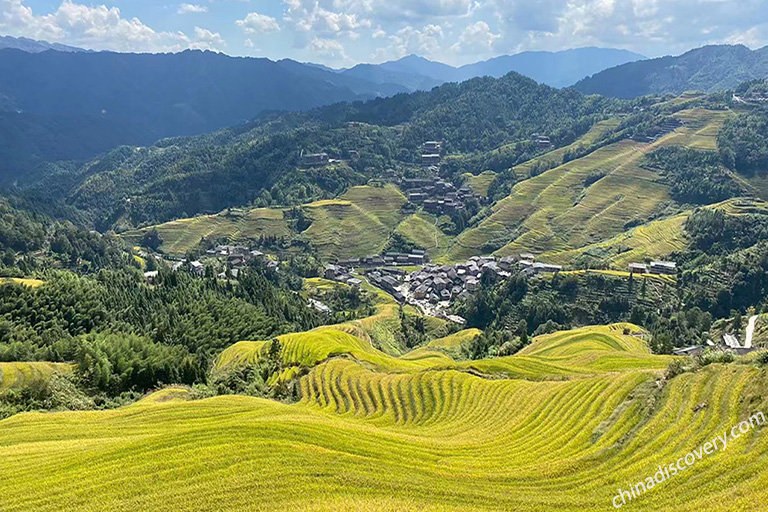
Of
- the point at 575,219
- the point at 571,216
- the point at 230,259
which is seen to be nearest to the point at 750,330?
the point at 575,219

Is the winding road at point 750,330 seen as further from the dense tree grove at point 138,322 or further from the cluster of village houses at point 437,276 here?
the dense tree grove at point 138,322

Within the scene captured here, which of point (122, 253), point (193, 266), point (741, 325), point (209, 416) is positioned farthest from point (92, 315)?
point (741, 325)

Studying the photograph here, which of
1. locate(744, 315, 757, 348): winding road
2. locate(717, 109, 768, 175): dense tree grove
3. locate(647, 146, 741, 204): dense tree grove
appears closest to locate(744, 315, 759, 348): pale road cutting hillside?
locate(744, 315, 757, 348): winding road

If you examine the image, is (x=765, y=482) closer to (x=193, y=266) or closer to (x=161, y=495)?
(x=161, y=495)

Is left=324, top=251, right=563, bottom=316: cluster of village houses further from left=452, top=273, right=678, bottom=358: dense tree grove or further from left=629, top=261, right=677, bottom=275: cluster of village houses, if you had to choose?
left=629, top=261, right=677, bottom=275: cluster of village houses

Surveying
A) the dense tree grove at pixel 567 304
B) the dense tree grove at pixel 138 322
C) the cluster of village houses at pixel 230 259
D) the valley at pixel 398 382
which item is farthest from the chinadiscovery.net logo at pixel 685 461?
the cluster of village houses at pixel 230 259

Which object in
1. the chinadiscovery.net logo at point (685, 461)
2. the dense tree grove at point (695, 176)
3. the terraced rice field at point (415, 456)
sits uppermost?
the dense tree grove at point (695, 176)

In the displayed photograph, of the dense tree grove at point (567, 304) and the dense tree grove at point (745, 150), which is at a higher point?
the dense tree grove at point (745, 150)
